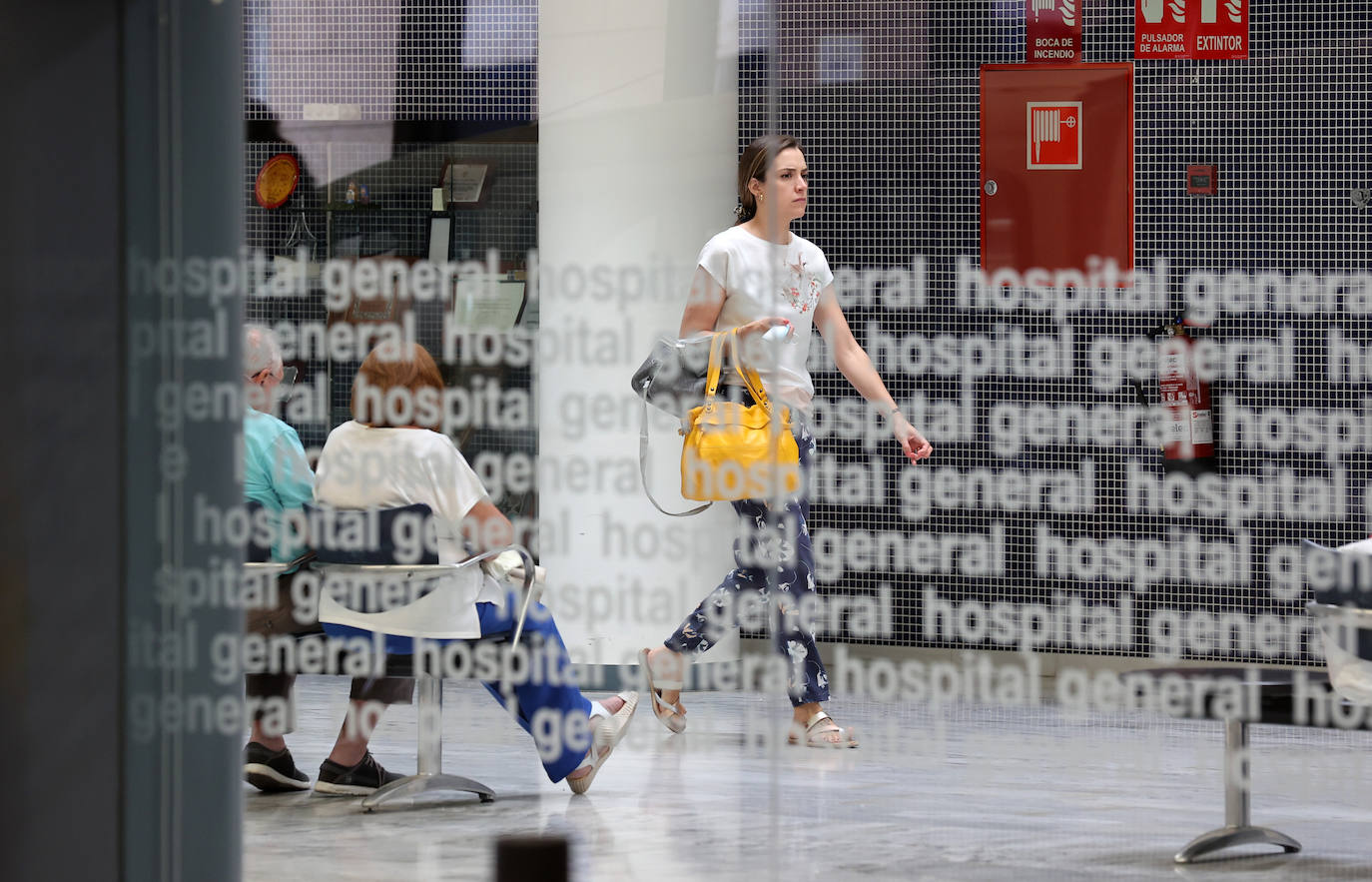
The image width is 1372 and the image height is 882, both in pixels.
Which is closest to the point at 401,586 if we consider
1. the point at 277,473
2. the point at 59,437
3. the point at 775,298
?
the point at 277,473

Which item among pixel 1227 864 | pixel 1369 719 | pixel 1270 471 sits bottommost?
pixel 1227 864

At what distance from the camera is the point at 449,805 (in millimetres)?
2844

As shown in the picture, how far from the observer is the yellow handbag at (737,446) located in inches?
106

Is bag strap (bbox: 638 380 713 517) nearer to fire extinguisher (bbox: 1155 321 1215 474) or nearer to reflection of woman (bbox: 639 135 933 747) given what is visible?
reflection of woman (bbox: 639 135 933 747)

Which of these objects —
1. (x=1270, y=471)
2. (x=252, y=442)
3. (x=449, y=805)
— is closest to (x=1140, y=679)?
(x=1270, y=471)

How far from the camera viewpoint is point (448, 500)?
2748mm

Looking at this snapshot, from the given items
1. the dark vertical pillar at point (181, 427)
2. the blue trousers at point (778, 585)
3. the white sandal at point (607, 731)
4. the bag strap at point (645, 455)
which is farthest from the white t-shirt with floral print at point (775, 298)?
the dark vertical pillar at point (181, 427)

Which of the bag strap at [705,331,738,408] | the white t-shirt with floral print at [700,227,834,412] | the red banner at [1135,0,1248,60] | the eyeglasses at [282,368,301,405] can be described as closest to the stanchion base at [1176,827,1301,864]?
the white t-shirt with floral print at [700,227,834,412]

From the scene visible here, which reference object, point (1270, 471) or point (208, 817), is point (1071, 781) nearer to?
point (1270, 471)

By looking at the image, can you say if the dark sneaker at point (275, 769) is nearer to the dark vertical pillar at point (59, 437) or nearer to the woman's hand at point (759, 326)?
the dark vertical pillar at point (59, 437)

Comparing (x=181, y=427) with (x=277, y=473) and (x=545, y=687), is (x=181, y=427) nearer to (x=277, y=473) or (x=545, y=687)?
(x=277, y=473)

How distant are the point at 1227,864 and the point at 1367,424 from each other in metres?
0.93

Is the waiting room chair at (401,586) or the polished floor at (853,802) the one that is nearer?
the polished floor at (853,802)

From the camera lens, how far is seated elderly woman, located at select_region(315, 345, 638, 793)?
274 centimetres
